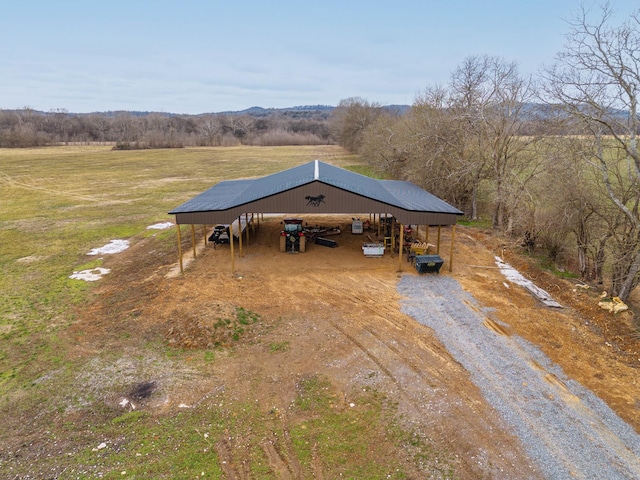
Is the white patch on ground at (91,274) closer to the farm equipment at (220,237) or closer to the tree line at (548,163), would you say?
the farm equipment at (220,237)

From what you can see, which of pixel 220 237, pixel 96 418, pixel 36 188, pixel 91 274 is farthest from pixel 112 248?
pixel 36 188

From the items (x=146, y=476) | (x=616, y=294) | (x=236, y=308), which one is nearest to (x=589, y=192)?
(x=616, y=294)

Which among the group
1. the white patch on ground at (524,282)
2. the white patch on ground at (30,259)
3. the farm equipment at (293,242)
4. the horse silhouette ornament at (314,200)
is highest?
the horse silhouette ornament at (314,200)

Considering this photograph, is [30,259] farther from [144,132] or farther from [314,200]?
[144,132]

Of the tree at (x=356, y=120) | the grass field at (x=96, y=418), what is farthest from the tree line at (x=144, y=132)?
the grass field at (x=96, y=418)

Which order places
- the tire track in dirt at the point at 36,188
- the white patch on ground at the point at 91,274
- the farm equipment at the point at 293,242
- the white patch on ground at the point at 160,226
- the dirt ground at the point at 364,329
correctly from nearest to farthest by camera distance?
1. the dirt ground at the point at 364,329
2. the white patch on ground at the point at 91,274
3. the farm equipment at the point at 293,242
4. the white patch on ground at the point at 160,226
5. the tire track in dirt at the point at 36,188

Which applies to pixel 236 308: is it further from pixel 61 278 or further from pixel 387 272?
pixel 61 278
